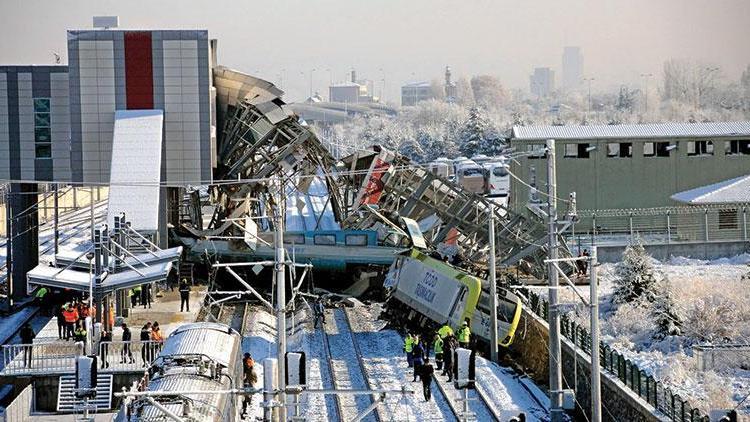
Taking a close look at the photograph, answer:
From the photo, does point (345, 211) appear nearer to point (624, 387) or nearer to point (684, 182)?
point (684, 182)

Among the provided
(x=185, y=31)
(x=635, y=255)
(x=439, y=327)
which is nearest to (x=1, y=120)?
(x=185, y=31)

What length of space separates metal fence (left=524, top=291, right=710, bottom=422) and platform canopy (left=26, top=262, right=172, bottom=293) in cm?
1175

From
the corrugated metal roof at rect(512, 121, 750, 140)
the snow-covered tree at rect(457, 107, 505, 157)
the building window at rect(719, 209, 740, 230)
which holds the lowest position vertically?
the building window at rect(719, 209, 740, 230)

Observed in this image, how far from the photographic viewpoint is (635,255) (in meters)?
44.9

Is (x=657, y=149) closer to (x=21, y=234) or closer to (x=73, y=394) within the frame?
(x=21, y=234)

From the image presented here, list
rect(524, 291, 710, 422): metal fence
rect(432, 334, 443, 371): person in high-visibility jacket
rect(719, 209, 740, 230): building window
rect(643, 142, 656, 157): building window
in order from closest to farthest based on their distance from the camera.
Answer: rect(524, 291, 710, 422): metal fence
rect(432, 334, 443, 371): person in high-visibility jacket
rect(719, 209, 740, 230): building window
rect(643, 142, 656, 157): building window

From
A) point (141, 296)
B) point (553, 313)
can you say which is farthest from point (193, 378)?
point (141, 296)

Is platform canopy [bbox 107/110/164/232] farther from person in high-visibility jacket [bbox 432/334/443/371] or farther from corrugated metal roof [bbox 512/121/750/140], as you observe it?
corrugated metal roof [bbox 512/121/750/140]

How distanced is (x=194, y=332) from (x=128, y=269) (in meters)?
13.4

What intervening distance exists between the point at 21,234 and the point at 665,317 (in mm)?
24434

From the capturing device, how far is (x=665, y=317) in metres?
39.8

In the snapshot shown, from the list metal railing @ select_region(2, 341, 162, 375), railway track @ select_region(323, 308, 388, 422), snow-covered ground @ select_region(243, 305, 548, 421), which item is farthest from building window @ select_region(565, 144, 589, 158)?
metal railing @ select_region(2, 341, 162, 375)

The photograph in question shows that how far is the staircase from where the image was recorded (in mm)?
32562

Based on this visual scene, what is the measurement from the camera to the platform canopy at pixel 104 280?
119 feet
